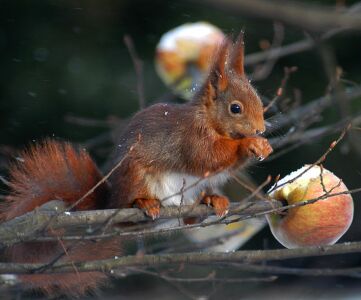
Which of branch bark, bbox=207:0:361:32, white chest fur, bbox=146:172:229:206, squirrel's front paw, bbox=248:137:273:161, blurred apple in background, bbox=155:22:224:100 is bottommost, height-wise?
white chest fur, bbox=146:172:229:206

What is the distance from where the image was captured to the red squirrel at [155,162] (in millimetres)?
2115

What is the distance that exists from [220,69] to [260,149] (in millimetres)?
244

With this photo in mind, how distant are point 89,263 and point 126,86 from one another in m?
2.51

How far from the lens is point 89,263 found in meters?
1.84

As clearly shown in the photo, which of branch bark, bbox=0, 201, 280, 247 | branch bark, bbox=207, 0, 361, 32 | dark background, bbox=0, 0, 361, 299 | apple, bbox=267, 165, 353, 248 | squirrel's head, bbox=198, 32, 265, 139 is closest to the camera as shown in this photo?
branch bark, bbox=207, 0, 361, 32

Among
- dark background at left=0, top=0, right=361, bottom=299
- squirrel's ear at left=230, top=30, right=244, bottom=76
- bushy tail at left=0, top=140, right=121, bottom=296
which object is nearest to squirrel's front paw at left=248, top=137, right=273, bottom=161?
squirrel's ear at left=230, top=30, right=244, bottom=76

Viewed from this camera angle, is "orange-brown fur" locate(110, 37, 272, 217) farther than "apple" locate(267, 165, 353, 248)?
Yes

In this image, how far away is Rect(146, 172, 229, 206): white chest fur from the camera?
85.0 inches

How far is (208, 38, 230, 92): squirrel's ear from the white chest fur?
22 centimetres

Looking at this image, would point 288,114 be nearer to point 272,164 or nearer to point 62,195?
point 62,195

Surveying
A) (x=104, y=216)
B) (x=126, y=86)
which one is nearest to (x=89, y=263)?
(x=104, y=216)

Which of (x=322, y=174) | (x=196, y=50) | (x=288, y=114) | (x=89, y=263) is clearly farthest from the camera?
(x=196, y=50)

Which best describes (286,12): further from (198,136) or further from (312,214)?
(198,136)

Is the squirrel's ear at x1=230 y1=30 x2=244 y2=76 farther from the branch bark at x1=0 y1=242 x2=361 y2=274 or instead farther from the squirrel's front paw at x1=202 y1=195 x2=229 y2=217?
the branch bark at x1=0 y1=242 x2=361 y2=274
